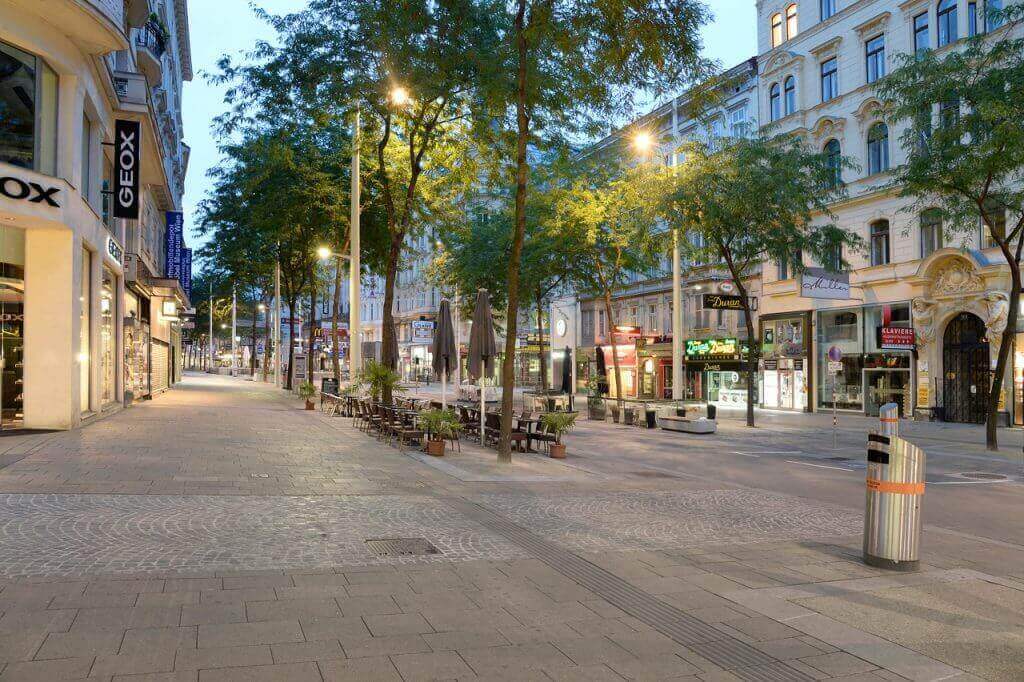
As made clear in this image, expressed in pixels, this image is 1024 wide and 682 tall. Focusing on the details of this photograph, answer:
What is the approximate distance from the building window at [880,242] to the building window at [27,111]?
28396mm

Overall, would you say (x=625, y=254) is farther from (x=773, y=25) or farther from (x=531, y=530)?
(x=531, y=530)

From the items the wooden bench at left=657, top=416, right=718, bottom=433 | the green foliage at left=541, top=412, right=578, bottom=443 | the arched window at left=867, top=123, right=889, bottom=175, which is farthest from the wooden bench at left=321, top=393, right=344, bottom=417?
the arched window at left=867, top=123, right=889, bottom=175

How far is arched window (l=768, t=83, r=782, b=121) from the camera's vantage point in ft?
119

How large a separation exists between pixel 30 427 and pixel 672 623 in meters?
16.1

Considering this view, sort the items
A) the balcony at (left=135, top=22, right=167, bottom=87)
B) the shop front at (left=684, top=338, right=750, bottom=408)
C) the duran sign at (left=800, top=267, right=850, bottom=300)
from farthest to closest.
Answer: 1. the shop front at (left=684, top=338, right=750, bottom=408)
2. the duran sign at (left=800, top=267, right=850, bottom=300)
3. the balcony at (left=135, top=22, right=167, bottom=87)

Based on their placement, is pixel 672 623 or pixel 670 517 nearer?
pixel 672 623

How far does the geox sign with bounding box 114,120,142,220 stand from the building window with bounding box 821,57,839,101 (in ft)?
89.1

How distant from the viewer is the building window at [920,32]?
28656 millimetres

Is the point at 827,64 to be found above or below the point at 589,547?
above

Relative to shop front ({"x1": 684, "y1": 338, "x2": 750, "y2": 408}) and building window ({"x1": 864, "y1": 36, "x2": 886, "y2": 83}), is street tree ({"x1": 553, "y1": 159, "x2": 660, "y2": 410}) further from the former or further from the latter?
building window ({"x1": 864, "y1": 36, "x2": 886, "y2": 83})

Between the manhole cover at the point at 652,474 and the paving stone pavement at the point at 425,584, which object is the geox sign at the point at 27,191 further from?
the manhole cover at the point at 652,474

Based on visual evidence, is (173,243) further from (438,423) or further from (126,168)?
(438,423)

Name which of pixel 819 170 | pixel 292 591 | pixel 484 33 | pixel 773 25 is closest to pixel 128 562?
pixel 292 591

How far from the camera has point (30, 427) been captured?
54.7 ft
